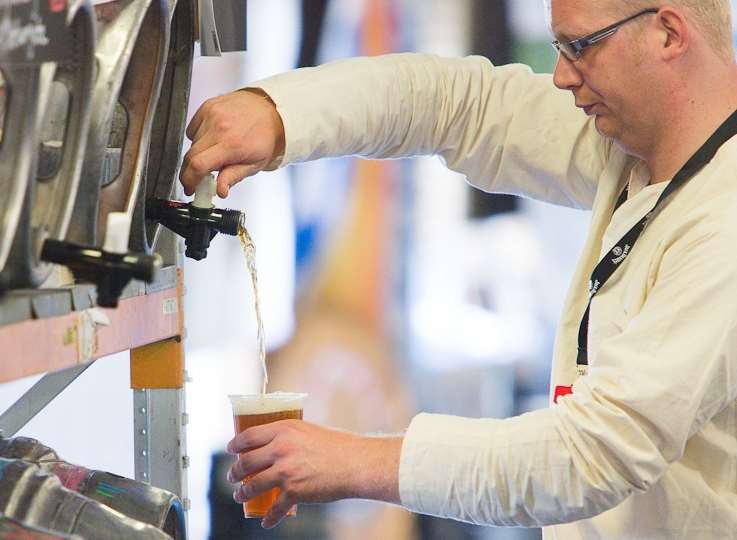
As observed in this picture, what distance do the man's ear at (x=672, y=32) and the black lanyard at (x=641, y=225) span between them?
13cm

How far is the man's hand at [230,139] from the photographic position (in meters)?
1.56

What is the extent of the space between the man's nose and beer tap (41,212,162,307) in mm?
890

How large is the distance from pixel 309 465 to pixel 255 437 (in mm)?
81

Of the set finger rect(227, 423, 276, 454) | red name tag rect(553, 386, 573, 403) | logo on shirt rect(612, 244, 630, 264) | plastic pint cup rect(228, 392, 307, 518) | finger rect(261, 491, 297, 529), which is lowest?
finger rect(261, 491, 297, 529)

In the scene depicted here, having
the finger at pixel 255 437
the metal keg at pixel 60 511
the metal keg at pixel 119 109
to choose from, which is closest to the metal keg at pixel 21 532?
the metal keg at pixel 60 511

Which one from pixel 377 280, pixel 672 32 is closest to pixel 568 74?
pixel 672 32

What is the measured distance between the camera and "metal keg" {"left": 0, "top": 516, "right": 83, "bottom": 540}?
0.94m

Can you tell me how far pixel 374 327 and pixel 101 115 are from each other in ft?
10.3

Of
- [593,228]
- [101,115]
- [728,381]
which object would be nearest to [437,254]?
[593,228]

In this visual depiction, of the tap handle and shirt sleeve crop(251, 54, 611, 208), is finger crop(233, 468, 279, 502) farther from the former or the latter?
shirt sleeve crop(251, 54, 611, 208)

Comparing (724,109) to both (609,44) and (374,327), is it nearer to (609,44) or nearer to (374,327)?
(609,44)

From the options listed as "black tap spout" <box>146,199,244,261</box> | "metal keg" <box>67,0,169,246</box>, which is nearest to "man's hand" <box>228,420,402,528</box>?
"black tap spout" <box>146,199,244,261</box>

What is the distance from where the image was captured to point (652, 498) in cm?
166

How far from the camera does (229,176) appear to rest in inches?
62.8
